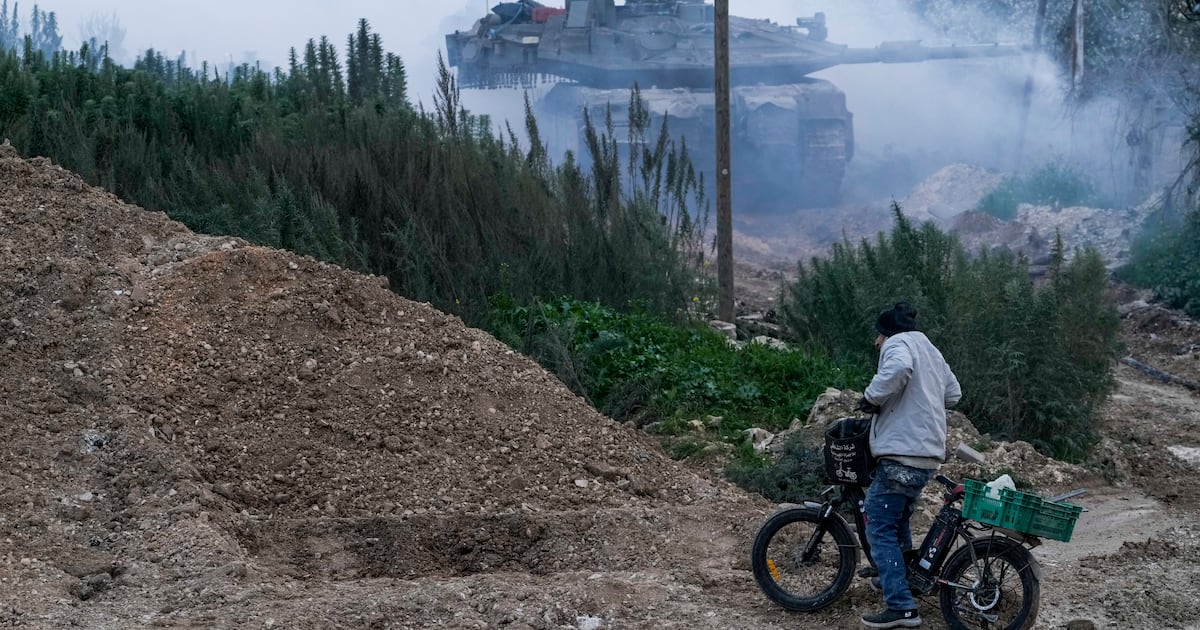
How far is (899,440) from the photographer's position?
17.7ft

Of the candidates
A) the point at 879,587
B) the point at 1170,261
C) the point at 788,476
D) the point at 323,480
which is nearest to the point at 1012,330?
the point at 788,476

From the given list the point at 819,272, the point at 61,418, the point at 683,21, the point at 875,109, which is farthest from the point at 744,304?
the point at 875,109

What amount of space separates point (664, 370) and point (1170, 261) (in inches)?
437

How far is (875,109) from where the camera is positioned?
41688 mm

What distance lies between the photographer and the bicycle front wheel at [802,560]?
576 cm

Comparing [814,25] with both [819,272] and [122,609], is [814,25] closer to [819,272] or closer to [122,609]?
[819,272]

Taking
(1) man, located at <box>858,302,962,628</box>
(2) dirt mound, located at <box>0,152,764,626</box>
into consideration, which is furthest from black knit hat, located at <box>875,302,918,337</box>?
(2) dirt mound, located at <box>0,152,764,626</box>

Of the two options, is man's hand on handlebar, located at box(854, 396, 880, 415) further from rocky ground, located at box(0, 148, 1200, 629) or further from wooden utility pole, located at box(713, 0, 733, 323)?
wooden utility pole, located at box(713, 0, 733, 323)

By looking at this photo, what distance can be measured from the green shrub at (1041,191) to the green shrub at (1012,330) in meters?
17.0

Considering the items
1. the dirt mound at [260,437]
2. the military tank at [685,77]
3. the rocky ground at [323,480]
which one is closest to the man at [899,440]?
the rocky ground at [323,480]

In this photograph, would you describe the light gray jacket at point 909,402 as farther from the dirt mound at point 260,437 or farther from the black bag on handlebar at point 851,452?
the dirt mound at point 260,437

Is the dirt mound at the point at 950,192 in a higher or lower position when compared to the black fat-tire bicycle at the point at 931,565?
lower

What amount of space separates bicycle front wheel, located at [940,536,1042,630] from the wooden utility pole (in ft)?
29.6

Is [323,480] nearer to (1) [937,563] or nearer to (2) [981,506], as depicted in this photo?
(1) [937,563]
